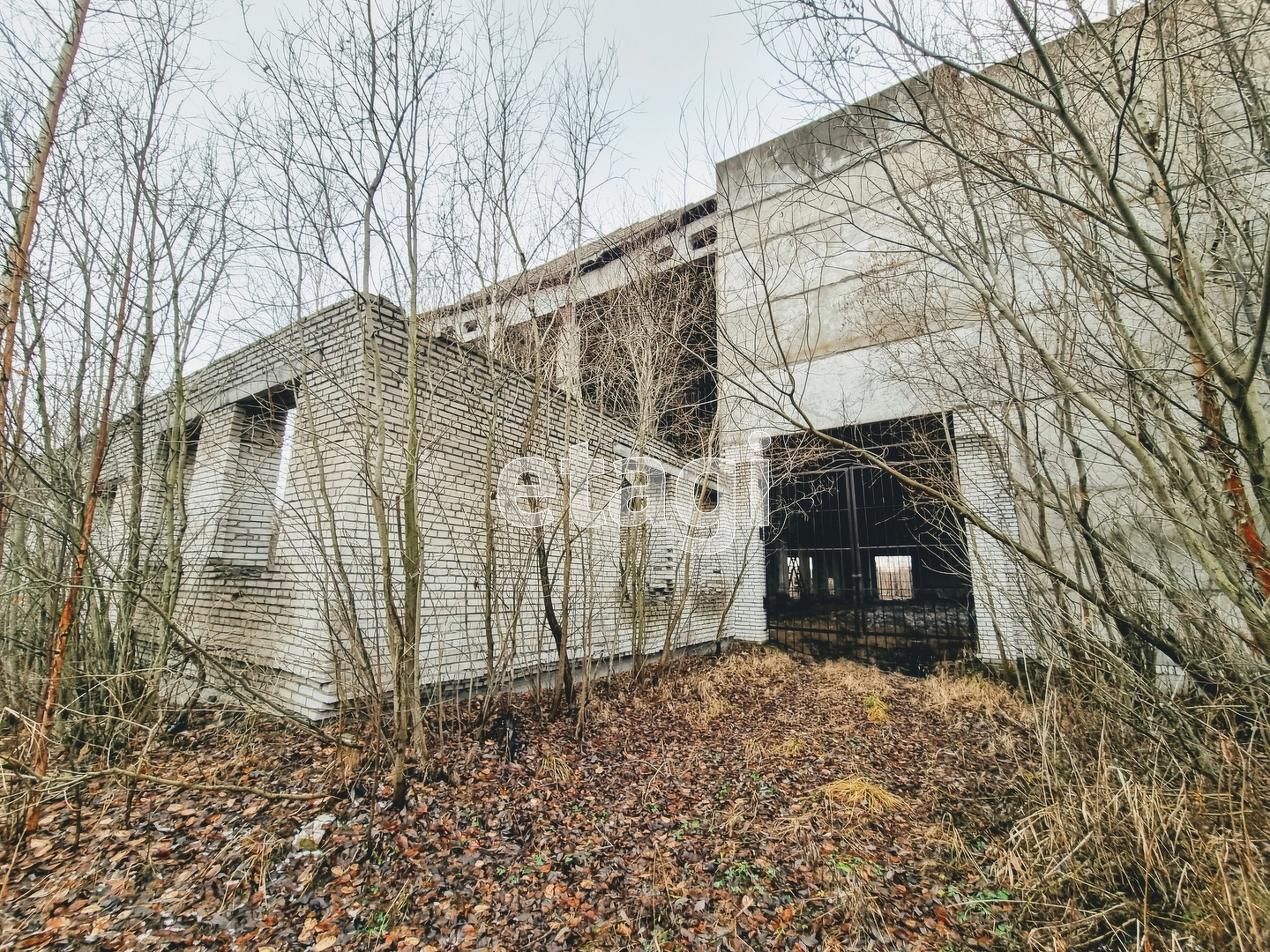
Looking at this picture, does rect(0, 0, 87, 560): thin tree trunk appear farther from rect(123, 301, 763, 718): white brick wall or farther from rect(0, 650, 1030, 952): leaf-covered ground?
rect(0, 650, 1030, 952): leaf-covered ground

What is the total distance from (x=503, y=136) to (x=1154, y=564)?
26.1ft

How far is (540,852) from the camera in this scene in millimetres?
3508

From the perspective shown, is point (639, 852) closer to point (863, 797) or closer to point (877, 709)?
point (863, 797)

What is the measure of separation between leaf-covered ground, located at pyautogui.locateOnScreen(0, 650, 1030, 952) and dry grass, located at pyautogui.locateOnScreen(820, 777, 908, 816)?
0.07 ft

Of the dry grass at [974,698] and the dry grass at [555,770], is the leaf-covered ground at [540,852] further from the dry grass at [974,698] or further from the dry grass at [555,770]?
the dry grass at [974,698]

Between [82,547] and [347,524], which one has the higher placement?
[347,524]

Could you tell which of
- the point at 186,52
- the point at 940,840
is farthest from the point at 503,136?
the point at 940,840

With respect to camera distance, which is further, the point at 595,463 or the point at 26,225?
the point at 595,463

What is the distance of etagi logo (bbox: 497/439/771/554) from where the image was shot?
559 cm

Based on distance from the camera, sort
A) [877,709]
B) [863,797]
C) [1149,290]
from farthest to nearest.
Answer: [877,709] → [863,797] → [1149,290]

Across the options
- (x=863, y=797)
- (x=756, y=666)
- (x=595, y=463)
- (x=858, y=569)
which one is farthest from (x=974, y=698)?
(x=595, y=463)

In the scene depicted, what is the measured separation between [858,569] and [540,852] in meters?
7.49

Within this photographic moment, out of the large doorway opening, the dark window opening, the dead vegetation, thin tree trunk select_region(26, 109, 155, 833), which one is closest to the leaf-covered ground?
the dead vegetation

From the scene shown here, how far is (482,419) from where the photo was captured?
6062mm
